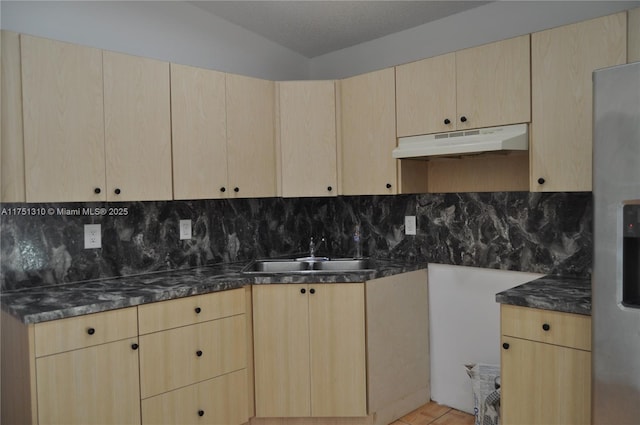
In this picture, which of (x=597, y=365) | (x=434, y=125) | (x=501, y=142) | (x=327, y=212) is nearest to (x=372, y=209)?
(x=327, y=212)

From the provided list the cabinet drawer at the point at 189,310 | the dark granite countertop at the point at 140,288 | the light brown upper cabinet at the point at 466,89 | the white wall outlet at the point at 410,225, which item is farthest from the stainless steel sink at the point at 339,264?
the light brown upper cabinet at the point at 466,89

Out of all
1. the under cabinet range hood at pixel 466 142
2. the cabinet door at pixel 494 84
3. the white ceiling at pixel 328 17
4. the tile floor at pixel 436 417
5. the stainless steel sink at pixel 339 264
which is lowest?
the tile floor at pixel 436 417

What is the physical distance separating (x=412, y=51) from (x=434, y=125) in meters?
0.79

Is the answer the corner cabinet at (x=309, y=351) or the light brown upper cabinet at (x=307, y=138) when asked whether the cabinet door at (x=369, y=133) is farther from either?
the corner cabinet at (x=309, y=351)

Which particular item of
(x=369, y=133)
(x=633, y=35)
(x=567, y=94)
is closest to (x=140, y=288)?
(x=369, y=133)

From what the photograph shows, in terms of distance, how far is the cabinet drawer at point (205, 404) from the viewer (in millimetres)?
2270

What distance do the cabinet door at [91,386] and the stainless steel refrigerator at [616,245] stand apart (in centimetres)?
190

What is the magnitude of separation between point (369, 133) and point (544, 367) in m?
1.62

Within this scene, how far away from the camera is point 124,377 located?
2.15m

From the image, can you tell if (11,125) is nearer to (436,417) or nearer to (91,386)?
(91,386)

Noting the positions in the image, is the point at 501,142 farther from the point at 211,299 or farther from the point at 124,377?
the point at 124,377

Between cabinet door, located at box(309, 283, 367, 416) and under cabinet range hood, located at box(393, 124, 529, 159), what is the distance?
81 cm

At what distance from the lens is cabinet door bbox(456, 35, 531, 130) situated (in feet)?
7.77

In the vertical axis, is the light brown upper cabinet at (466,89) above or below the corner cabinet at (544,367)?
above
